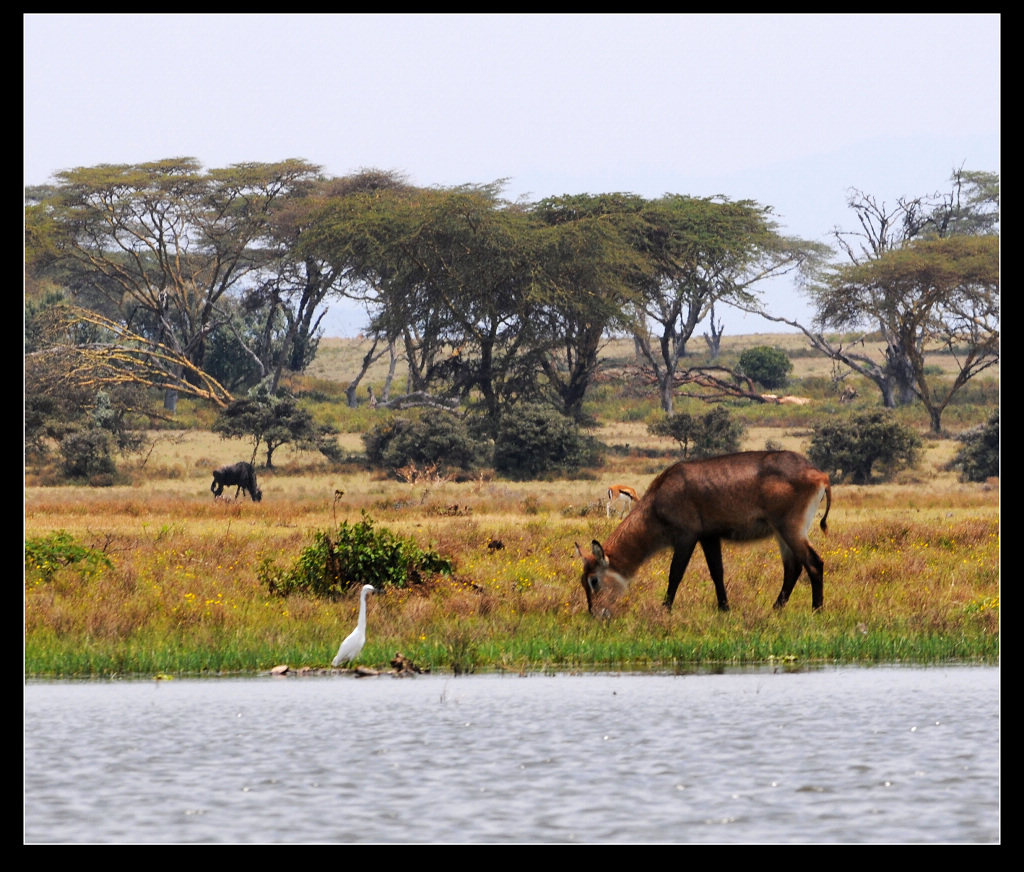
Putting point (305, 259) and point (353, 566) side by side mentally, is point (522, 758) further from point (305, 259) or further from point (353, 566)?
point (305, 259)

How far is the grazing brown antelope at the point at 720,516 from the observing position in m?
15.8

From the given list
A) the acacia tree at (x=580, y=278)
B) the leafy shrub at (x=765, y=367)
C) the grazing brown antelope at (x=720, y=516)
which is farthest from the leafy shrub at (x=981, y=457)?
the grazing brown antelope at (x=720, y=516)

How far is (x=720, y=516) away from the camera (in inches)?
623

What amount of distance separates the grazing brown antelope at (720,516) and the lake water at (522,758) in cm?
273

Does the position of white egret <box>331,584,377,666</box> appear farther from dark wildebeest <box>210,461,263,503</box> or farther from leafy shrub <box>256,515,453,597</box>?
dark wildebeest <box>210,461,263,503</box>

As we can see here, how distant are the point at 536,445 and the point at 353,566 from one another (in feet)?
93.4

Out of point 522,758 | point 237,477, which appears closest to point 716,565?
point 522,758

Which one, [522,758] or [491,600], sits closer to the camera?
[522,758]

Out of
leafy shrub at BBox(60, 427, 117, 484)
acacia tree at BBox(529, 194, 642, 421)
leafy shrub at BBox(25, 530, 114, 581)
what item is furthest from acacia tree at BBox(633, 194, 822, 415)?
leafy shrub at BBox(25, 530, 114, 581)

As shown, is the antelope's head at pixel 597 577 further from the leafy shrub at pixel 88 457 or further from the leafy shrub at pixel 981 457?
the leafy shrub at pixel 88 457

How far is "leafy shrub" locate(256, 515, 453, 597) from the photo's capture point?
17203mm

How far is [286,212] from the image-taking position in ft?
206

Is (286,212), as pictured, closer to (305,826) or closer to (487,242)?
(487,242)

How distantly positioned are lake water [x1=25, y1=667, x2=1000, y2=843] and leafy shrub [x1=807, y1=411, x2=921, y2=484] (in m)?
30.7
